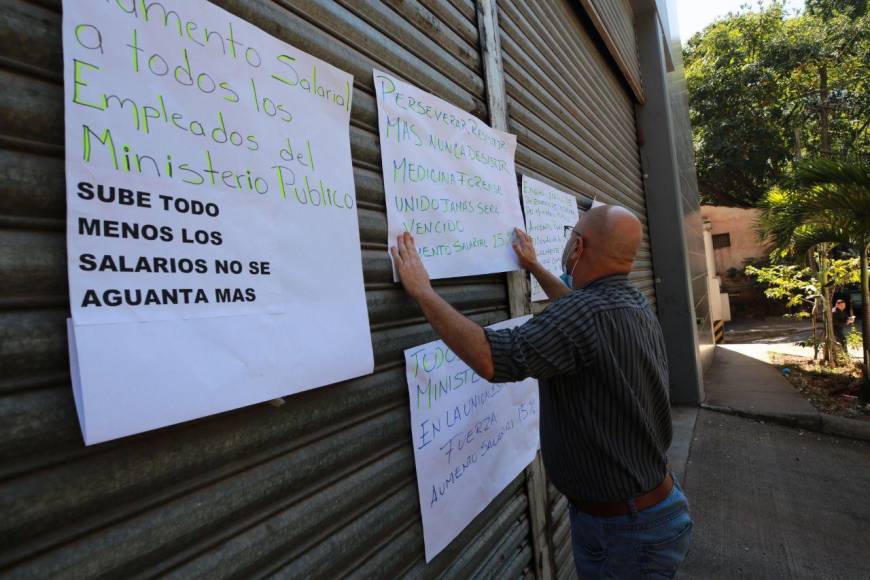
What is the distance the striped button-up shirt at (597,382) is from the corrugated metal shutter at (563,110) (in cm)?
115

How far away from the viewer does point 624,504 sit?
1.60 metres

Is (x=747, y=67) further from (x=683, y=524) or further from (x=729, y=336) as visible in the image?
(x=683, y=524)

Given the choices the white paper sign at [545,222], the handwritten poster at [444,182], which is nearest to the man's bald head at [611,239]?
the handwritten poster at [444,182]

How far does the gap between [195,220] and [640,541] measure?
170 centimetres

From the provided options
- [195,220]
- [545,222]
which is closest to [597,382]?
[195,220]

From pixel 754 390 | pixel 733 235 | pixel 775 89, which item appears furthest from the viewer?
pixel 733 235

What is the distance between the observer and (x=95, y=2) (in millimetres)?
856

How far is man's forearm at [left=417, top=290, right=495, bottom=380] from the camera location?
1.35m

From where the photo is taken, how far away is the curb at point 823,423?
211 inches

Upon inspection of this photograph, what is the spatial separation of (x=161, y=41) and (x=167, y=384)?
691mm

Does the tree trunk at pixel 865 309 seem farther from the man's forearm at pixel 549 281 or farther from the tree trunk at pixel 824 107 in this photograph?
the tree trunk at pixel 824 107

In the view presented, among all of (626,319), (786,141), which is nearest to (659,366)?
(626,319)

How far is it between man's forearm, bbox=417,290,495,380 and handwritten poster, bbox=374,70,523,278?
13.2 inches

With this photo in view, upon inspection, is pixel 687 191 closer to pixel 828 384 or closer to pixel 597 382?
pixel 828 384
